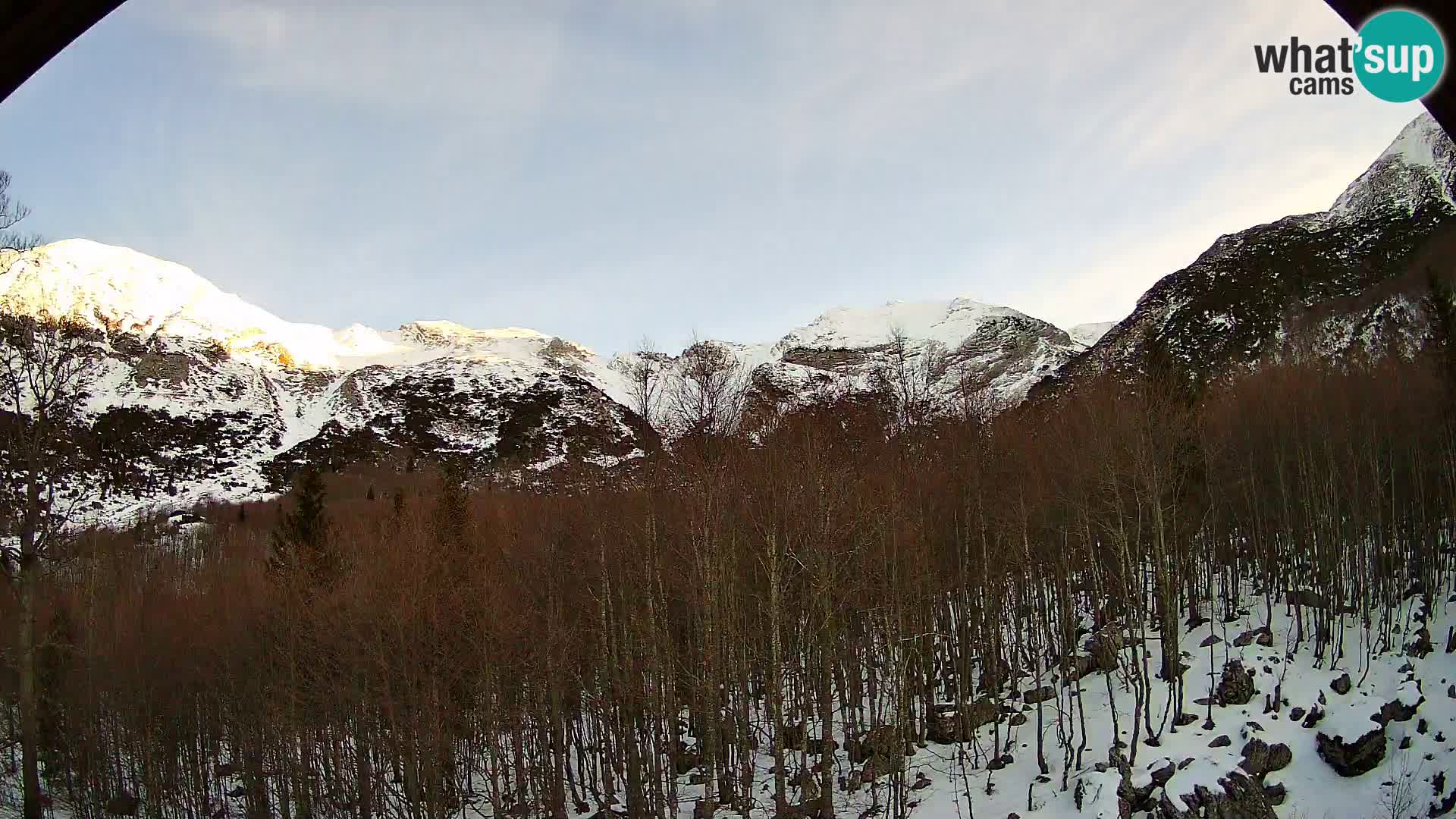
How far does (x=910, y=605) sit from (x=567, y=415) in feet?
402

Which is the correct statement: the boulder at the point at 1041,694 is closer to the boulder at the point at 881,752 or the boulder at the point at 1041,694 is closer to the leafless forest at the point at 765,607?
the leafless forest at the point at 765,607

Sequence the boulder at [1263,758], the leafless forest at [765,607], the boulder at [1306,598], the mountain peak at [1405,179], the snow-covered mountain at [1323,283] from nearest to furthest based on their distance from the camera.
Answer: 1. the boulder at [1263,758]
2. the leafless forest at [765,607]
3. the boulder at [1306,598]
4. the snow-covered mountain at [1323,283]
5. the mountain peak at [1405,179]

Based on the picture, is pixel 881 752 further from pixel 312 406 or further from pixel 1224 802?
pixel 312 406

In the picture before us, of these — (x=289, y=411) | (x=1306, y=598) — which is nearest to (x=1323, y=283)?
(x=1306, y=598)

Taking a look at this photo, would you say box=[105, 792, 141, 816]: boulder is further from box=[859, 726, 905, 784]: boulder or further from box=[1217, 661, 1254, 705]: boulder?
box=[1217, 661, 1254, 705]: boulder

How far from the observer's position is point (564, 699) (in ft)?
92.3

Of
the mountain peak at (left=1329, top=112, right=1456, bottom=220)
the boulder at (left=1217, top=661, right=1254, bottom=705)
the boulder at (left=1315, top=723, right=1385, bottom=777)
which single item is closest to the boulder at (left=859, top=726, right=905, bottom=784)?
the boulder at (left=1217, top=661, right=1254, bottom=705)

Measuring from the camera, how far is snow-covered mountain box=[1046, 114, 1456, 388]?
1604 inches

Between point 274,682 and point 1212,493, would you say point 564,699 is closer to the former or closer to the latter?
point 274,682

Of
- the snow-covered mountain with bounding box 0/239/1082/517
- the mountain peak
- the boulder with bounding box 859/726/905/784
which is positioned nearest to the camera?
the boulder with bounding box 859/726/905/784

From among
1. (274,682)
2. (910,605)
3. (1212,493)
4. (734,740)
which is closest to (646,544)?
(734,740)

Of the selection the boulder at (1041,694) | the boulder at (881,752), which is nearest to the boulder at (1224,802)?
the boulder at (1041,694)

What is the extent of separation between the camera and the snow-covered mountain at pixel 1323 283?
4075 centimetres

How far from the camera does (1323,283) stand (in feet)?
226
